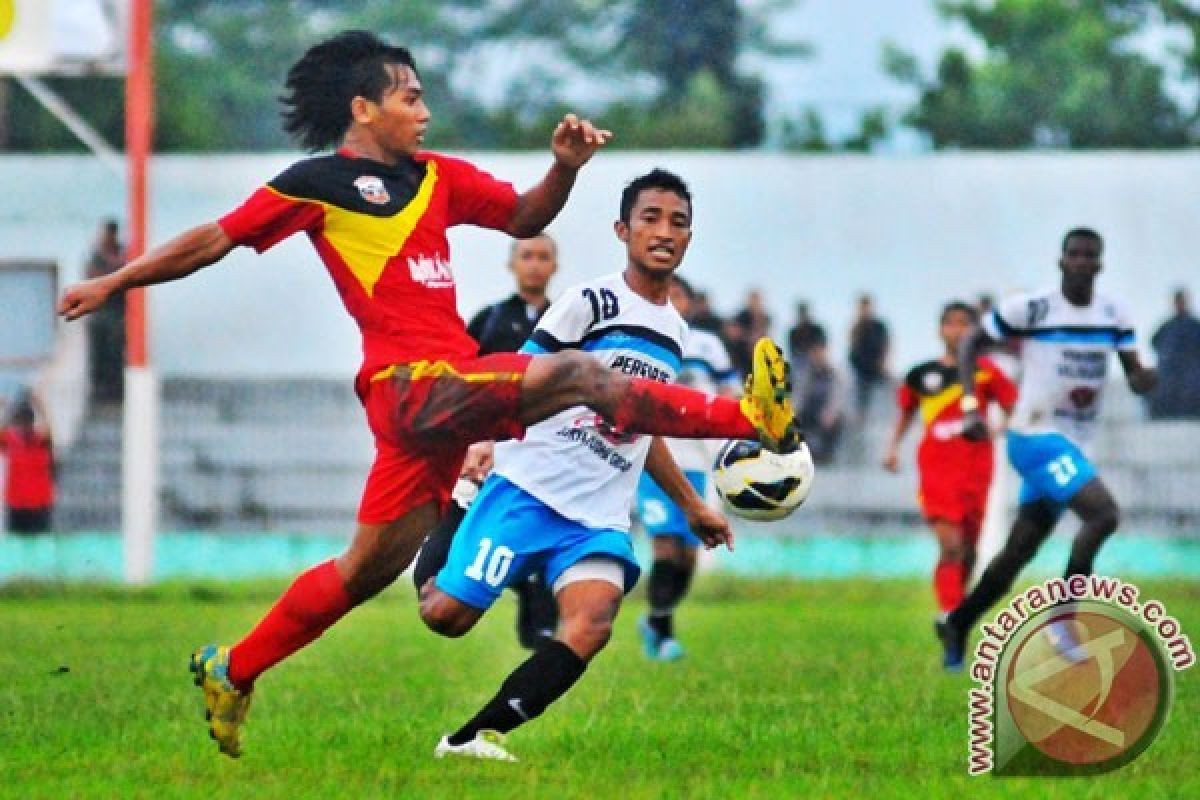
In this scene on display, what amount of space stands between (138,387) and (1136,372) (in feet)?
34.8

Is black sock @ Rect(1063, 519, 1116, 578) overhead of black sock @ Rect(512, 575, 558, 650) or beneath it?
overhead

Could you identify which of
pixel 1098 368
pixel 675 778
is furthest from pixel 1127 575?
pixel 675 778

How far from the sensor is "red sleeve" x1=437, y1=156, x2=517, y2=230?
8875 millimetres

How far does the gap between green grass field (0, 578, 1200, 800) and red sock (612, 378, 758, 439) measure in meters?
1.07

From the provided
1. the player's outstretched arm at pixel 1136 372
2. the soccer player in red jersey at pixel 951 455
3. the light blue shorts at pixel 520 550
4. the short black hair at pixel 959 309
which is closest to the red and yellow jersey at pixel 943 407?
the soccer player in red jersey at pixel 951 455

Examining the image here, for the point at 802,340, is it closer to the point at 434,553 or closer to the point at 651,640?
the point at 651,640

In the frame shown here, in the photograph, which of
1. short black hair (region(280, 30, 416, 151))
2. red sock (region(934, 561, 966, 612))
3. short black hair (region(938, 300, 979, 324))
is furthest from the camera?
short black hair (region(938, 300, 979, 324))

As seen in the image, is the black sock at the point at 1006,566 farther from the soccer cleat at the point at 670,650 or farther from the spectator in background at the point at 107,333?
the spectator in background at the point at 107,333

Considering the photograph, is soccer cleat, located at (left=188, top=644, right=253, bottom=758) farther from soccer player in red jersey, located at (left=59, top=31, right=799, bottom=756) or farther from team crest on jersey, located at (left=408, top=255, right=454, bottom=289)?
team crest on jersey, located at (left=408, top=255, right=454, bottom=289)

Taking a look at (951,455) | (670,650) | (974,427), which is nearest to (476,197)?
(670,650)

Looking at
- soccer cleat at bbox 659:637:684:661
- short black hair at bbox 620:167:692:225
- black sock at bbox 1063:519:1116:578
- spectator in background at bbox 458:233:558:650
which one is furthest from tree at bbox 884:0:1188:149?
short black hair at bbox 620:167:692:225

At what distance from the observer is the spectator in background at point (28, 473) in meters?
23.8

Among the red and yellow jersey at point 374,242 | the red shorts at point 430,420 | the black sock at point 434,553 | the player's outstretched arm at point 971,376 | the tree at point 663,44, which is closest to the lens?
the red shorts at point 430,420

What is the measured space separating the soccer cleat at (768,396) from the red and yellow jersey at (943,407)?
9223 millimetres
